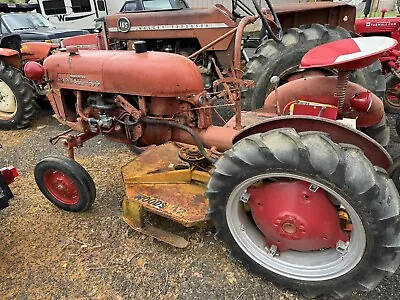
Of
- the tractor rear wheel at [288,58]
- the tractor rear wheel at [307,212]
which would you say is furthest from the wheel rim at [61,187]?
the tractor rear wheel at [288,58]

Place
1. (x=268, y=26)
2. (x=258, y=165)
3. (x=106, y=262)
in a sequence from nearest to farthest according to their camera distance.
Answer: (x=258, y=165)
(x=106, y=262)
(x=268, y=26)

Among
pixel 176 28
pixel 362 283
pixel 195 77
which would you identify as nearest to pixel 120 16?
pixel 176 28

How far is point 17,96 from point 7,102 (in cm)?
29

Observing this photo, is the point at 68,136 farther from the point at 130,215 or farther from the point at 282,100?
the point at 282,100

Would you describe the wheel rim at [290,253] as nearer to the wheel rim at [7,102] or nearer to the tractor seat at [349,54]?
the tractor seat at [349,54]

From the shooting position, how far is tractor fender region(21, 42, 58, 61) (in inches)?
184

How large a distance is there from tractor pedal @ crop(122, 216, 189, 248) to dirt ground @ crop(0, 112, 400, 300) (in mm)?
81

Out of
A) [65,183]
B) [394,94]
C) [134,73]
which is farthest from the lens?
[394,94]

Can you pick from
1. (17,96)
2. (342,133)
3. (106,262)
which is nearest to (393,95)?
(342,133)

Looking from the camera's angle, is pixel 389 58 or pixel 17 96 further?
pixel 17 96

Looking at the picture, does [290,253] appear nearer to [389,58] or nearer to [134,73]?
[134,73]

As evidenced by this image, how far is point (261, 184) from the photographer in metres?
1.88

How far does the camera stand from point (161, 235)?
221cm

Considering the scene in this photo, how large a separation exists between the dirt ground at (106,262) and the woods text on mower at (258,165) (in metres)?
0.12
